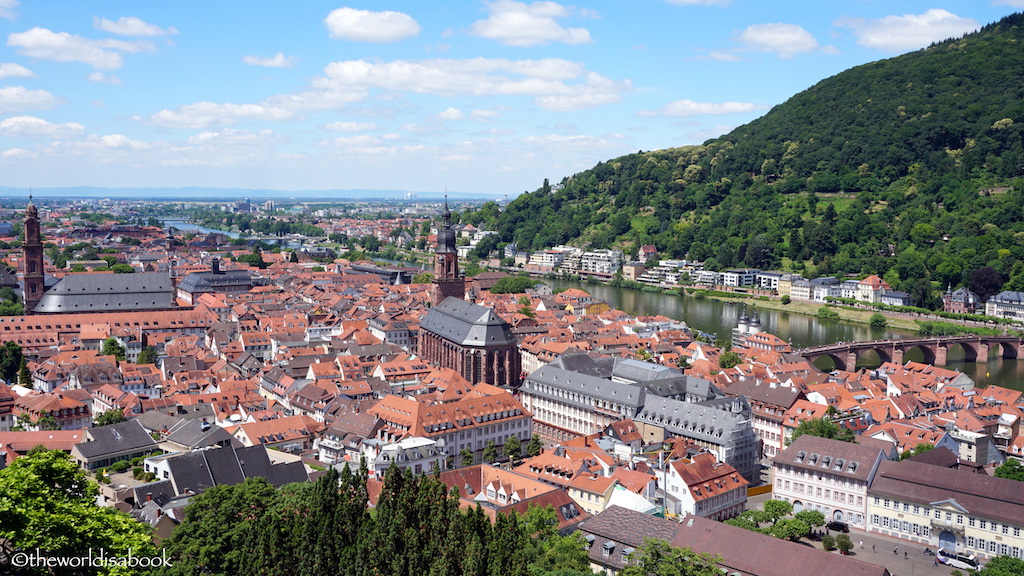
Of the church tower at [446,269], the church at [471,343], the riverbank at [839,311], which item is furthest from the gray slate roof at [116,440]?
the riverbank at [839,311]

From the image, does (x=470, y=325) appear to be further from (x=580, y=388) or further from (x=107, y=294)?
(x=107, y=294)

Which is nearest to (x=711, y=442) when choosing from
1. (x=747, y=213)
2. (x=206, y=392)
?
(x=206, y=392)

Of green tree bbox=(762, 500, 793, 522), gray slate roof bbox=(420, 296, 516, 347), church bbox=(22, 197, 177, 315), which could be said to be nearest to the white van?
green tree bbox=(762, 500, 793, 522)

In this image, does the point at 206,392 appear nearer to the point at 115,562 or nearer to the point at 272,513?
the point at 272,513

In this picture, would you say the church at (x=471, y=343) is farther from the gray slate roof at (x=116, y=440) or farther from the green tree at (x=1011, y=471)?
the green tree at (x=1011, y=471)

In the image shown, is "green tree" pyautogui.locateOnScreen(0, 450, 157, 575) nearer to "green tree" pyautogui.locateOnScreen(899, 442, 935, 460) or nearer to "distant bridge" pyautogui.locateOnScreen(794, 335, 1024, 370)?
"green tree" pyautogui.locateOnScreen(899, 442, 935, 460)
